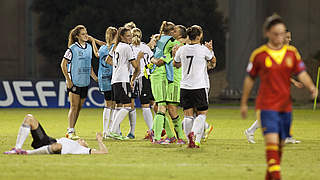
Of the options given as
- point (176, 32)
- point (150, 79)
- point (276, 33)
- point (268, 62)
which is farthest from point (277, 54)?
point (150, 79)

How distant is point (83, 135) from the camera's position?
1683 centimetres

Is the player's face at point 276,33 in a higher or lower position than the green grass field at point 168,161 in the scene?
higher

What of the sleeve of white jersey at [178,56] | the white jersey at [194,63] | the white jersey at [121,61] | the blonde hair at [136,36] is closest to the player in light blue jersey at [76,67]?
the white jersey at [121,61]

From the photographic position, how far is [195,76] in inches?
521

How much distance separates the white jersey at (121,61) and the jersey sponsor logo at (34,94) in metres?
12.0

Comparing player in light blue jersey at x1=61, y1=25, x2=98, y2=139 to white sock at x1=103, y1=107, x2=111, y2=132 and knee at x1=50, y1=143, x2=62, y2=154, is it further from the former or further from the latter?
knee at x1=50, y1=143, x2=62, y2=154

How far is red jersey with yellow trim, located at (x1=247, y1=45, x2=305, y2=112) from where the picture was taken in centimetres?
884

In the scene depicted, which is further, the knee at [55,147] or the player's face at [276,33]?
the knee at [55,147]

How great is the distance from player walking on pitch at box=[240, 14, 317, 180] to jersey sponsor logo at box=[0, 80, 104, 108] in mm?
18449

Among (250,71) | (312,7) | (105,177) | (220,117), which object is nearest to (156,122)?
(105,177)

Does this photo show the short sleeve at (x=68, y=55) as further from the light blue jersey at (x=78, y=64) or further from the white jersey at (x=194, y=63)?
the white jersey at (x=194, y=63)

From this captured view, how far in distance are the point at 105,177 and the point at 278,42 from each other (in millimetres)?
2784

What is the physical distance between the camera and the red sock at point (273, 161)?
856 centimetres

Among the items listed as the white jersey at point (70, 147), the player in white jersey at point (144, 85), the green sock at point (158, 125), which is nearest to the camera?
the white jersey at point (70, 147)
